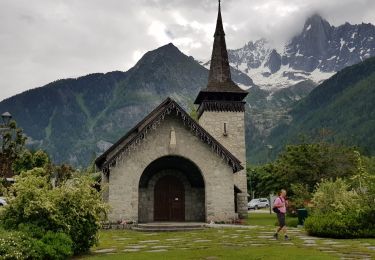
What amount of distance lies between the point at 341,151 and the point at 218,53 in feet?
52.0

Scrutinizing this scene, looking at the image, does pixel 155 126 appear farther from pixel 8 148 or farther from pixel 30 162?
pixel 30 162

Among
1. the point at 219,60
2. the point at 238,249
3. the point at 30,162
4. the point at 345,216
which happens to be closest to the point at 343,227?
the point at 345,216

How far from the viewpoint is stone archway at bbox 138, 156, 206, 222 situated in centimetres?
3181

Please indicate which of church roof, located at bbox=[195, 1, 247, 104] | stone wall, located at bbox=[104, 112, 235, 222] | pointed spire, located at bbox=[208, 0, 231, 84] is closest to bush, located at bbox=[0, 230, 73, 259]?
stone wall, located at bbox=[104, 112, 235, 222]

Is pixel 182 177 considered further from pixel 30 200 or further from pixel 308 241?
pixel 30 200

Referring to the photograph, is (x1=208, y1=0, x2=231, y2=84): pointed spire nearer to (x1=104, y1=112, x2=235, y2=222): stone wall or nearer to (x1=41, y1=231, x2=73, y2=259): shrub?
(x1=104, y1=112, x2=235, y2=222): stone wall

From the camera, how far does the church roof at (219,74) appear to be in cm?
4047

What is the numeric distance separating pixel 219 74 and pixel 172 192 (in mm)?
14869

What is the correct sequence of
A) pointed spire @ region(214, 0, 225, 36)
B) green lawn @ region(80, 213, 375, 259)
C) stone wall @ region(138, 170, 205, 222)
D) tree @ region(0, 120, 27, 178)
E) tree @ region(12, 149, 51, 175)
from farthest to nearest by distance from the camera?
tree @ region(12, 149, 51, 175)
pointed spire @ region(214, 0, 225, 36)
stone wall @ region(138, 170, 205, 222)
tree @ region(0, 120, 27, 178)
green lawn @ region(80, 213, 375, 259)

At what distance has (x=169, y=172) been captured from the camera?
32.6m

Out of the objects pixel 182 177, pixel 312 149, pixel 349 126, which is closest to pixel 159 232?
pixel 182 177

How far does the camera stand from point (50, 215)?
520 inches

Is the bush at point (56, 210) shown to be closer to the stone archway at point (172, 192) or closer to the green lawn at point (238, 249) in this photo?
the green lawn at point (238, 249)

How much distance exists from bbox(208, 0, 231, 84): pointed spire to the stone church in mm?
12648
